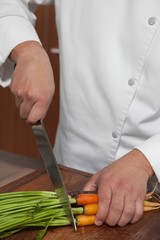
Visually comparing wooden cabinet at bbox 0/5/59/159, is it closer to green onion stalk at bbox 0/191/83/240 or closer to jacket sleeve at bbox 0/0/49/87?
jacket sleeve at bbox 0/0/49/87

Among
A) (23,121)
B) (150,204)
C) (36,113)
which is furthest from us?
(23,121)

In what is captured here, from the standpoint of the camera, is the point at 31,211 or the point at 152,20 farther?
the point at 152,20

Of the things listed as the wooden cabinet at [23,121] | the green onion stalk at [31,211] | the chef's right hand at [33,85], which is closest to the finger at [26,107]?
the chef's right hand at [33,85]

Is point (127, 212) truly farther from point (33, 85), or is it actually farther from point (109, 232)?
point (33, 85)

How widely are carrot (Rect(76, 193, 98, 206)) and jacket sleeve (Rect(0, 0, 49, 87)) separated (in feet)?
1.27

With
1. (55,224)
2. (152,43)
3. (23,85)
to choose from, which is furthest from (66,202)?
(152,43)

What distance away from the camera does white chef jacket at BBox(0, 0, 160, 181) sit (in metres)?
1.07

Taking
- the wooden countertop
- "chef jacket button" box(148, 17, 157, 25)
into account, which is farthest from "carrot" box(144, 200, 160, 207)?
"chef jacket button" box(148, 17, 157, 25)

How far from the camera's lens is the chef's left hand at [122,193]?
937 mm

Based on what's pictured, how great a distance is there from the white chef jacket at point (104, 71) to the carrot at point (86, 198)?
0.50 feet

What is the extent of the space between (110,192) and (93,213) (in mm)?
65

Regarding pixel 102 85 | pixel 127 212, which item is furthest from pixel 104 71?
pixel 127 212

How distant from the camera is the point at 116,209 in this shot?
0.93 m

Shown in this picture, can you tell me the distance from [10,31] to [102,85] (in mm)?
276
